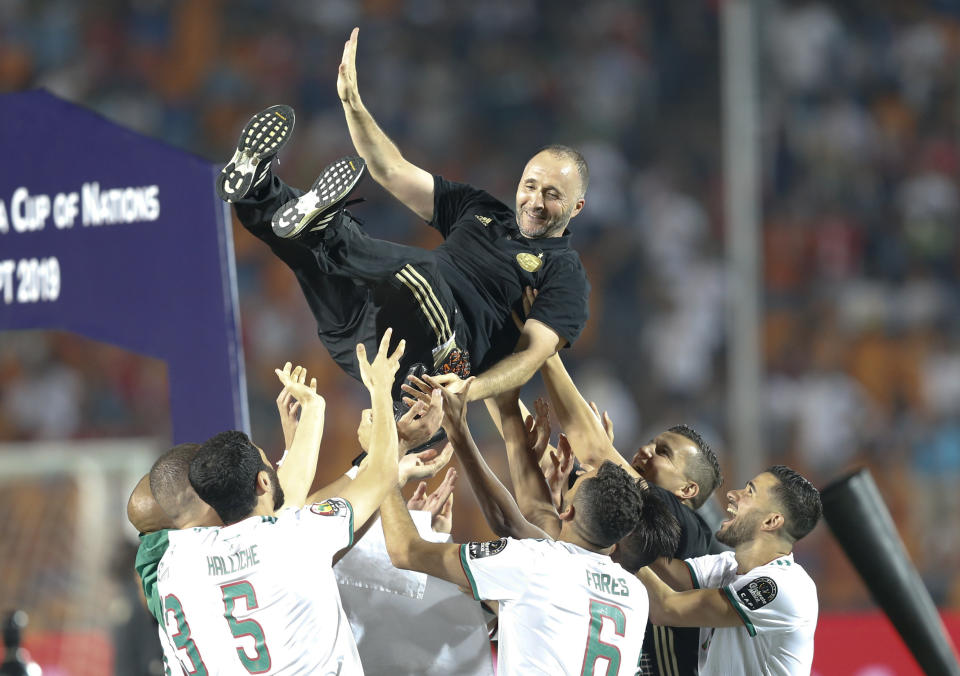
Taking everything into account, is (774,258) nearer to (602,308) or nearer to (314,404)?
(602,308)

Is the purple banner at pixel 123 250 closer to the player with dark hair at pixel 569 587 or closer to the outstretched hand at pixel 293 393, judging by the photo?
the outstretched hand at pixel 293 393

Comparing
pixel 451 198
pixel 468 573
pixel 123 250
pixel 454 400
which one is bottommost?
pixel 468 573

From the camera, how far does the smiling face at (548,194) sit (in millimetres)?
5617

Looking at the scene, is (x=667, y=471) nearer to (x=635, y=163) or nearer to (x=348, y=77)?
(x=348, y=77)

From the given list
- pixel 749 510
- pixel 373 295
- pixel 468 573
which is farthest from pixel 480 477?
pixel 749 510

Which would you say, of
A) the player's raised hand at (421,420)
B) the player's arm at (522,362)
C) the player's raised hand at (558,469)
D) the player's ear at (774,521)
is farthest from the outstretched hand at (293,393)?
the player's ear at (774,521)

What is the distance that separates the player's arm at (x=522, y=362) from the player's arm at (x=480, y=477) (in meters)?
0.11

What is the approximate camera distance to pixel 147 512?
502 cm

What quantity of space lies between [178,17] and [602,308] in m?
5.90

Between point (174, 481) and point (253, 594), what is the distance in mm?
526

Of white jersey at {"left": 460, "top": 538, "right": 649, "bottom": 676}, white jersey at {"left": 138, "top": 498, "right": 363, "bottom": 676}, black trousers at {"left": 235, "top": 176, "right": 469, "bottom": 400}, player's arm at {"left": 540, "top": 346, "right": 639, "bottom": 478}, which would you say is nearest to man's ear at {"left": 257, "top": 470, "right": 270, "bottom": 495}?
white jersey at {"left": 138, "top": 498, "right": 363, "bottom": 676}

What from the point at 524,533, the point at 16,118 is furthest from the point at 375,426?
the point at 16,118

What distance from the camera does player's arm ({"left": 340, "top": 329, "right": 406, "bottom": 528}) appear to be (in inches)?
190

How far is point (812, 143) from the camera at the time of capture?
1404 centimetres
